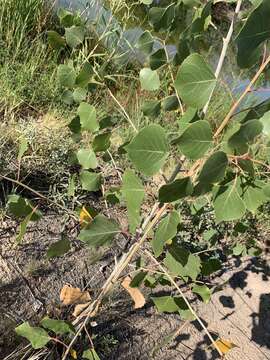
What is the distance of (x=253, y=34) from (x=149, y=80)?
0.56 meters

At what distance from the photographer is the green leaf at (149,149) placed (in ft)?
2.42

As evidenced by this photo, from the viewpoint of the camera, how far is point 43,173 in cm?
213

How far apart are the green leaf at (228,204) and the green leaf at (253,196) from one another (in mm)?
111

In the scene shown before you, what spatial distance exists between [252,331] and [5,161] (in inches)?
44.7

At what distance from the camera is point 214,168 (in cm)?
72

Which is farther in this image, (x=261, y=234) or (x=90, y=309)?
(x=261, y=234)

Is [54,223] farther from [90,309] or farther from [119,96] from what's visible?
[119,96]

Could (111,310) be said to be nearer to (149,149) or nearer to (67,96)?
(67,96)

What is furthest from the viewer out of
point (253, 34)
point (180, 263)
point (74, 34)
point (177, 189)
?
point (74, 34)

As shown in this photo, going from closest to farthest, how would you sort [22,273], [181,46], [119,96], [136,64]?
[181,46], [22,273], [119,96], [136,64]

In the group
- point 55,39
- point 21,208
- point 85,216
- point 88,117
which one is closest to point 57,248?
point 21,208

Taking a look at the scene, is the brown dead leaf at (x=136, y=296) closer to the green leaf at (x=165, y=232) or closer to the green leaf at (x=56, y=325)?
the green leaf at (x=56, y=325)

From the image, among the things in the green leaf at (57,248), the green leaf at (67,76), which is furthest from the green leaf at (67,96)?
the green leaf at (57,248)

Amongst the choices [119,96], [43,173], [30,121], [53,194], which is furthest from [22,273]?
[119,96]
